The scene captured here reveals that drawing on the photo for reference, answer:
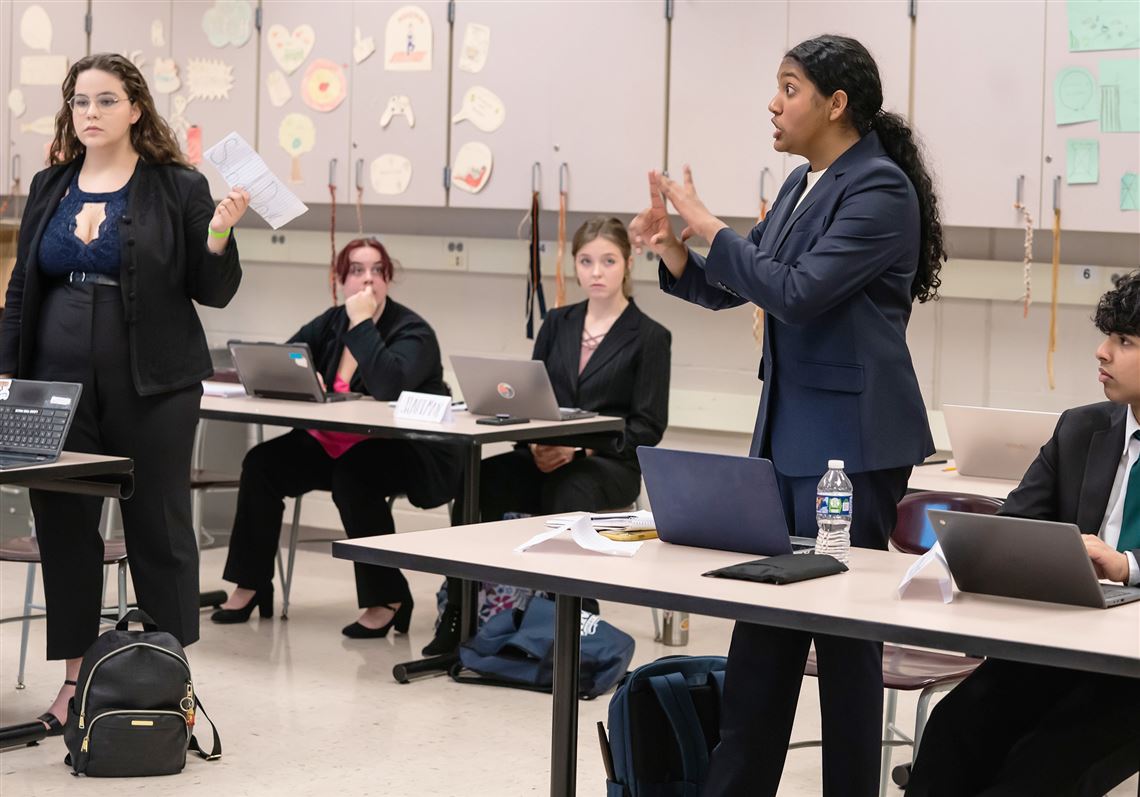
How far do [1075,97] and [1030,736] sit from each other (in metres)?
2.70

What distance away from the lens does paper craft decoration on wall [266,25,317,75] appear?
564 cm

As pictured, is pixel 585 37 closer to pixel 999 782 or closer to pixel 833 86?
pixel 833 86

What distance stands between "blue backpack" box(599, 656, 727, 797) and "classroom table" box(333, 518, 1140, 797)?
0.94ft

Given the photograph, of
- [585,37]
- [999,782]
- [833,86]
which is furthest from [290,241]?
[999,782]

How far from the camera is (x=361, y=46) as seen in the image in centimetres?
554

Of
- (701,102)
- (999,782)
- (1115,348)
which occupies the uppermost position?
(701,102)

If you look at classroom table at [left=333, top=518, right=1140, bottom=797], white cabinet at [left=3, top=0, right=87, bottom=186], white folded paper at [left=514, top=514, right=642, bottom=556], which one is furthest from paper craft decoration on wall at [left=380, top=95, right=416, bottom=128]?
white folded paper at [left=514, top=514, right=642, bottom=556]

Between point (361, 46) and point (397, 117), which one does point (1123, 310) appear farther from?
point (361, 46)

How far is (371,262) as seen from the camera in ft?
15.6

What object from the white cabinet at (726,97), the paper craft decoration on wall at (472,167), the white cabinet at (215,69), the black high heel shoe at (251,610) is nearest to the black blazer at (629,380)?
the white cabinet at (726,97)

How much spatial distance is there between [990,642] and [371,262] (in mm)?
3324

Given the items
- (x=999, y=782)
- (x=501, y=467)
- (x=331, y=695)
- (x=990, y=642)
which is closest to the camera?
(x=990, y=642)

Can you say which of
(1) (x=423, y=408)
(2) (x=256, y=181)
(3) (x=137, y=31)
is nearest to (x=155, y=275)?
(2) (x=256, y=181)

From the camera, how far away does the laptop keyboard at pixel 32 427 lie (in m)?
3.04
